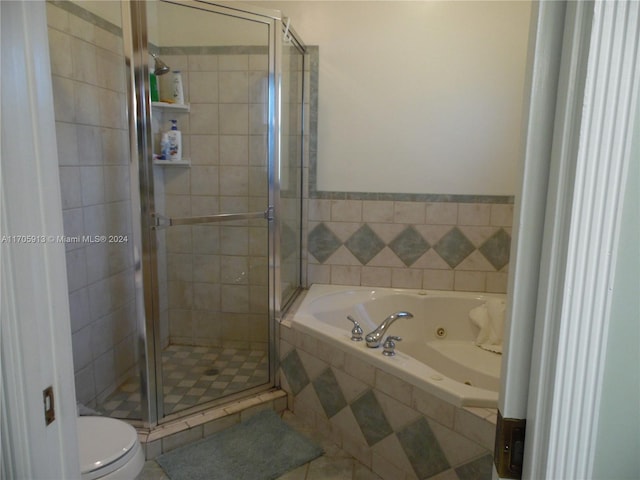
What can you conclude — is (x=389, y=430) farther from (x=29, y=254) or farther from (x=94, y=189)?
(x=94, y=189)

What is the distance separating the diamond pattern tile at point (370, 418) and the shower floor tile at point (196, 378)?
2.36 ft

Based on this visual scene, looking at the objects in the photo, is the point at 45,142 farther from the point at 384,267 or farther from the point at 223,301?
the point at 384,267

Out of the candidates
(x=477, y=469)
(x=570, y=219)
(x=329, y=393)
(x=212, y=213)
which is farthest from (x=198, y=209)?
(x=570, y=219)

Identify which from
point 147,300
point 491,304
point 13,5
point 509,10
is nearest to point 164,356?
point 147,300

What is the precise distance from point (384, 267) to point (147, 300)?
1.48m

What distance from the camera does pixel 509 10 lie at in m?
2.60

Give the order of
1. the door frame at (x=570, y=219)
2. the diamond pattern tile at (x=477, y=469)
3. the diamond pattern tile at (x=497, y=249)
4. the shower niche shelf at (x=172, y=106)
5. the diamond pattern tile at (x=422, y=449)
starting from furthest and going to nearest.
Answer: the diamond pattern tile at (x=497, y=249) < the shower niche shelf at (x=172, y=106) < the diamond pattern tile at (x=422, y=449) < the diamond pattern tile at (x=477, y=469) < the door frame at (x=570, y=219)

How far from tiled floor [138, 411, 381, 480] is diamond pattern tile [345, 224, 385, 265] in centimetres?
118

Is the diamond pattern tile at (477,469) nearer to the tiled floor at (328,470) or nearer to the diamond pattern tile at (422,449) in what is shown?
the diamond pattern tile at (422,449)

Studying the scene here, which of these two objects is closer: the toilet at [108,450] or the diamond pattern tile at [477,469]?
the toilet at [108,450]

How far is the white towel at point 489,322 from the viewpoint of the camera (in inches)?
105

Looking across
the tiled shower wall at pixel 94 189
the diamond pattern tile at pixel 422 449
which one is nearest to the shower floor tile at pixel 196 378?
the tiled shower wall at pixel 94 189

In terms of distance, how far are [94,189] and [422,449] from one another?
1.97 metres

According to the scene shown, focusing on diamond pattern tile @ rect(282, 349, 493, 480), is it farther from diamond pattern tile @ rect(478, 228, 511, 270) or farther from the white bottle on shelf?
the white bottle on shelf
